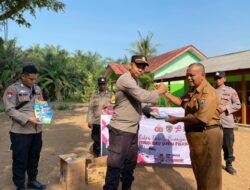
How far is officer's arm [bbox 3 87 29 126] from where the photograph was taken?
4438 mm

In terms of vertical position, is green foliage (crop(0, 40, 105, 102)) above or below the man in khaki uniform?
above

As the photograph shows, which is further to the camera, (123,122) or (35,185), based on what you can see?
(35,185)

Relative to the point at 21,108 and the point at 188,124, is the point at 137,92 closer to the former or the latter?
the point at 188,124

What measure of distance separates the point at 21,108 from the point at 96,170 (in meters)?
1.62

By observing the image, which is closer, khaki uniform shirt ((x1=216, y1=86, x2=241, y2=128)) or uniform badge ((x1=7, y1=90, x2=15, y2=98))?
uniform badge ((x1=7, y1=90, x2=15, y2=98))

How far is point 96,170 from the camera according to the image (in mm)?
5160

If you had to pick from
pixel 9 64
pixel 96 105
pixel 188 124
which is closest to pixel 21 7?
pixel 96 105

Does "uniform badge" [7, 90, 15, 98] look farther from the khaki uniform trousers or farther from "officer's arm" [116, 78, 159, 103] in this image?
the khaki uniform trousers

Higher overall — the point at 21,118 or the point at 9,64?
the point at 9,64

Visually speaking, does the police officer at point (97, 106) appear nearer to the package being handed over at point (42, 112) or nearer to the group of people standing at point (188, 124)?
the package being handed over at point (42, 112)

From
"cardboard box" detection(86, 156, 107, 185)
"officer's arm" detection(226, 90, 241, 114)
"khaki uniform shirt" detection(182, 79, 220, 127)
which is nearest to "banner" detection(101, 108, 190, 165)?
"officer's arm" detection(226, 90, 241, 114)

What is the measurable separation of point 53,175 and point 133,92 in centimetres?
285

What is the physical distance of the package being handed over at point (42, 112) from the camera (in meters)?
4.61

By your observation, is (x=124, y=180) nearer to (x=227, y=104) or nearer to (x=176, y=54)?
(x=227, y=104)
